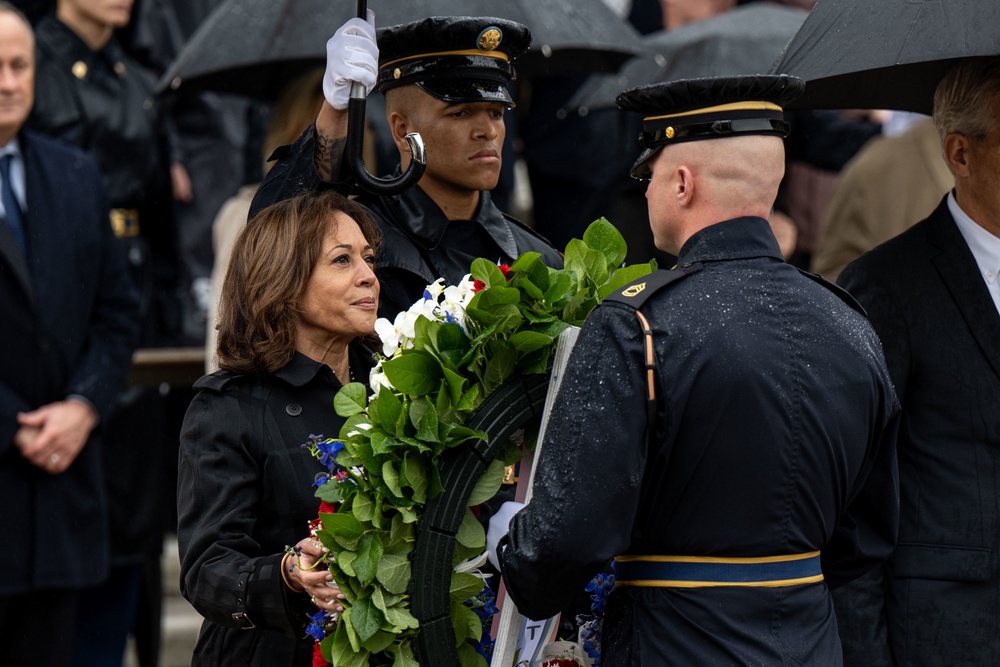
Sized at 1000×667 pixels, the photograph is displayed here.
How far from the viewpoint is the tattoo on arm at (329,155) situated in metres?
4.11

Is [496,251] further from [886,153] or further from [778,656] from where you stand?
[886,153]

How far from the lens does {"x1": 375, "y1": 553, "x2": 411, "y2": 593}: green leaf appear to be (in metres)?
3.29

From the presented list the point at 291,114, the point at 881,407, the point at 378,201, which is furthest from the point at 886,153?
the point at 881,407

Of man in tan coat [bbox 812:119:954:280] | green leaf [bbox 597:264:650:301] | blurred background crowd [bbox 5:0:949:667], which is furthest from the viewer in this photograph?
man in tan coat [bbox 812:119:954:280]

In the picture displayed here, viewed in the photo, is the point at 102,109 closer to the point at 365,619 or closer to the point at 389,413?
the point at 389,413

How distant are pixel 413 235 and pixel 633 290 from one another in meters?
1.21

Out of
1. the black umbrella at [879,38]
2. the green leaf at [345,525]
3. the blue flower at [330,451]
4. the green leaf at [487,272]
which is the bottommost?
the green leaf at [345,525]

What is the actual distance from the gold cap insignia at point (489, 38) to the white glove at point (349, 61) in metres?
0.34

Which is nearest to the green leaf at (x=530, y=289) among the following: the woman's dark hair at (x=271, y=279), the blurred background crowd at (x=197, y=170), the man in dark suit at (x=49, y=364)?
the woman's dark hair at (x=271, y=279)

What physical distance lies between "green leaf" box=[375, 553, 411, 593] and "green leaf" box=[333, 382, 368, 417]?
33 cm

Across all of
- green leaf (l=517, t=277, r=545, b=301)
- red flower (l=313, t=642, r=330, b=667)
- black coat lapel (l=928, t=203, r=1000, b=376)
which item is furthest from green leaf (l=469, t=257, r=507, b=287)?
black coat lapel (l=928, t=203, r=1000, b=376)

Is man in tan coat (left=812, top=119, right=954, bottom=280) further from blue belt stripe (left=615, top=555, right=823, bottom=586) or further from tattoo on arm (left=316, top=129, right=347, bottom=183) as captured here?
blue belt stripe (left=615, top=555, right=823, bottom=586)

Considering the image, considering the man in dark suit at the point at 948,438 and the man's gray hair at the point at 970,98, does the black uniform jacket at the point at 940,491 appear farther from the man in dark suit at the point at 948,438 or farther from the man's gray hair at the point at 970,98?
the man's gray hair at the point at 970,98

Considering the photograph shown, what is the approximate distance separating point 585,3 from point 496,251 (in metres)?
1.99
